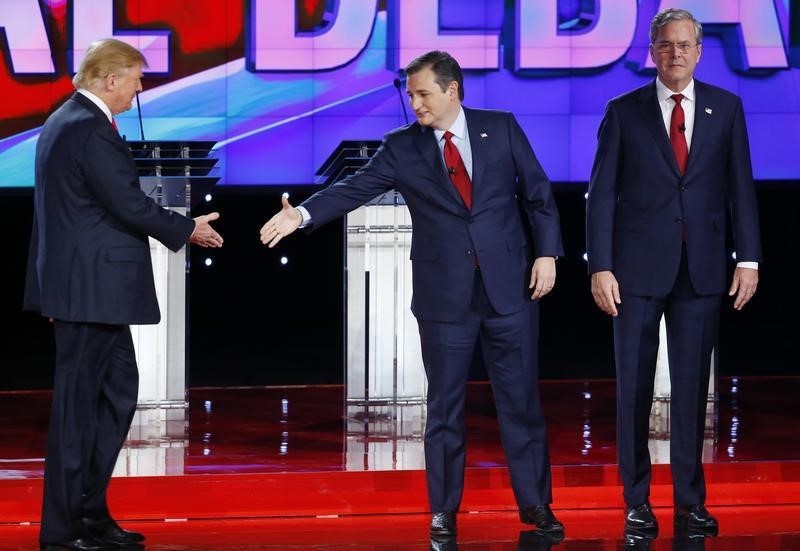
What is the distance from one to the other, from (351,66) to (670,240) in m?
3.96

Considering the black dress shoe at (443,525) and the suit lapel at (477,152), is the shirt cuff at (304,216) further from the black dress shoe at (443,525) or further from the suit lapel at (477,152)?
the black dress shoe at (443,525)

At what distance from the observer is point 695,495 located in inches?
152

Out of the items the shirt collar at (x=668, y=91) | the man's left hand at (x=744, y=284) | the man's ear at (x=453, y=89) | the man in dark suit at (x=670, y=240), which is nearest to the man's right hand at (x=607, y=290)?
the man in dark suit at (x=670, y=240)

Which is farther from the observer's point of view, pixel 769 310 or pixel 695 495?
pixel 769 310

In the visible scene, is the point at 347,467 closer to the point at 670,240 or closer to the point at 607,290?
the point at 607,290

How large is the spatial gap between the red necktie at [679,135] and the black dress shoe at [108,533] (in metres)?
2.03

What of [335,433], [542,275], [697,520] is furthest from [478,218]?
[335,433]

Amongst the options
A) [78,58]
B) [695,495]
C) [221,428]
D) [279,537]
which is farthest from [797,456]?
[78,58]

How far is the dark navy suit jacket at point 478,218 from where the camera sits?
12.3 ft

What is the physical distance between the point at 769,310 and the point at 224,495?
4.28 m

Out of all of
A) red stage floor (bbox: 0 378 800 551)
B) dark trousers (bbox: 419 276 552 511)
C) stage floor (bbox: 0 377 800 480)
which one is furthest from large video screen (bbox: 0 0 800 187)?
dark trousers (bbox: 419 276 552 511)

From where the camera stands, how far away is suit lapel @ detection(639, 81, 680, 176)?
148 inches

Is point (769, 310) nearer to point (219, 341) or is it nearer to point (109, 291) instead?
point (219, 341)

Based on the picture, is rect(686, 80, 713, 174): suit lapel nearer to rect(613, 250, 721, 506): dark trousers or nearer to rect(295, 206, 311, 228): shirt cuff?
rect(613, 250, 721, 506): dark trousers
